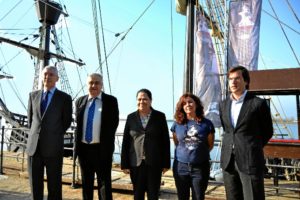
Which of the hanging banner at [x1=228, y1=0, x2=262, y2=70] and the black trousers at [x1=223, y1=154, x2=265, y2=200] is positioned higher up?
the hanging banner at [x1=228, y1=0, x2=262, y2=70]

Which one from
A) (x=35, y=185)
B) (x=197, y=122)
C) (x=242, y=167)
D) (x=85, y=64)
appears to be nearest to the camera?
(x=242, y=167)

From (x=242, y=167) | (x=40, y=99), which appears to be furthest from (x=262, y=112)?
(x=40, y=99)

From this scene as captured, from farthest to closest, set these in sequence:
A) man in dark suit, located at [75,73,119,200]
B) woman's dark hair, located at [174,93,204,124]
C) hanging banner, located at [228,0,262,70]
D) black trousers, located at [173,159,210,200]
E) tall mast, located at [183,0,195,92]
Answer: hanging banner, located at [228,0,262,70] → tall mast, located at [183,0,195,92] → man in dark suit, located at [75,73,119,200] → woman's dark hair, located at [174,93,204,124] → black trousers, located at [173,159,210,200]

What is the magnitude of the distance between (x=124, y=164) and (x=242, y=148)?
1.30 m

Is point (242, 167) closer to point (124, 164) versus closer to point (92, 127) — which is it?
point (124, 164)

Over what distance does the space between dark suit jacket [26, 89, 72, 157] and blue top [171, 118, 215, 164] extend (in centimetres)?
127

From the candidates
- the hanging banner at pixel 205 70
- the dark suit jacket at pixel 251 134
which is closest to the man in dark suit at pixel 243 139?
the dark suit jacket at pixel 251 134

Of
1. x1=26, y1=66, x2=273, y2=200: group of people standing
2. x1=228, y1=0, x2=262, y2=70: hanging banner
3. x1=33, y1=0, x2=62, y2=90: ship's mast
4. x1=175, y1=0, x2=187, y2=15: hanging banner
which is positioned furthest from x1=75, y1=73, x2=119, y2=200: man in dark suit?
x1=33, y1=0, x2=62, y2=90: ship's mast

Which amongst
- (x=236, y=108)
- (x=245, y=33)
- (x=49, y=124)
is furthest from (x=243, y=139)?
(x=245, y=33)

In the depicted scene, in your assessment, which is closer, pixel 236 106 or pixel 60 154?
pixel 236 106

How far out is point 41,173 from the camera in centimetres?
345

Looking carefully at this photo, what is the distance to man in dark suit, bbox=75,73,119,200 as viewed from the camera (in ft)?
11.5

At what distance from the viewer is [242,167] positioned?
8.98ft

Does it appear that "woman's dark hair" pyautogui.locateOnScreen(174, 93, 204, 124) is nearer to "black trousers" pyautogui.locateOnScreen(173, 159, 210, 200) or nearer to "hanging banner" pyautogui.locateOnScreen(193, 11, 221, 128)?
"black trousers" pyautogui.locateOnScreen(173, 159, 210, 200)
